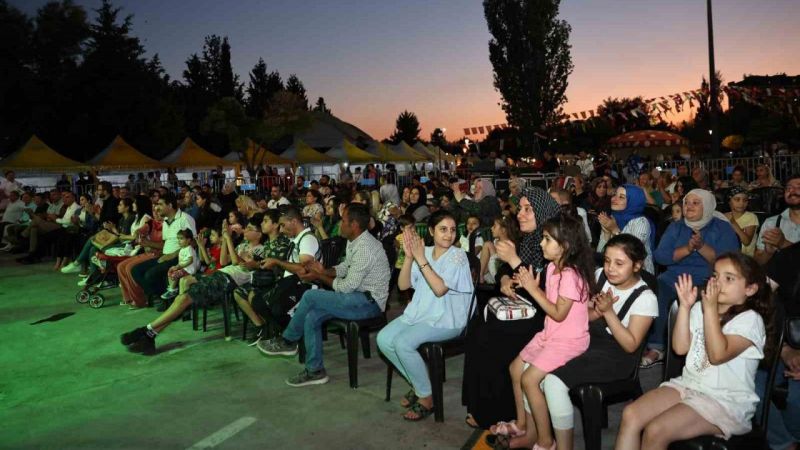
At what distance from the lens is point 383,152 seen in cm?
3497

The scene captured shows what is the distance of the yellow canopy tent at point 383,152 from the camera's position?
113ft

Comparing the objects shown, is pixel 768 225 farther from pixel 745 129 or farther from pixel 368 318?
pixel 745 129

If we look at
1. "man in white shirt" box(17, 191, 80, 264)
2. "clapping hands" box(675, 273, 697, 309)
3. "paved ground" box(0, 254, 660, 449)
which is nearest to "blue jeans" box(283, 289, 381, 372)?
"paved ground" box(0, 254, 660, 449)

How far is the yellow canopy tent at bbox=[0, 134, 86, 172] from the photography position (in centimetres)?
2286

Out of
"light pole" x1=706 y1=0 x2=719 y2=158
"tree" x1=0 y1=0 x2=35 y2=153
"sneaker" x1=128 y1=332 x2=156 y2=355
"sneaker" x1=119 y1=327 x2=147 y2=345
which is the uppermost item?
"tree" x1=0 y1=0 x2=35 y2=153

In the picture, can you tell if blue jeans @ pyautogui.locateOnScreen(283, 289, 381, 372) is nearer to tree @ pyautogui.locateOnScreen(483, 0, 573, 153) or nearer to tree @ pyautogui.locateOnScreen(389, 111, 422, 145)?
tree @ pyautogui.locateOnScreen(483, 0, 573, 153)

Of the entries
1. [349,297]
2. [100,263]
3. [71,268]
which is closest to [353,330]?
[349,297]

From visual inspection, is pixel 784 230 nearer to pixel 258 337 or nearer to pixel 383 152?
pixel 258 337

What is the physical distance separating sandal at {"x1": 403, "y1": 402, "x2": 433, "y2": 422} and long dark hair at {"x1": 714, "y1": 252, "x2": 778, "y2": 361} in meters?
2.13

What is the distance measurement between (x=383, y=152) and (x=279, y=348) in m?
29.4

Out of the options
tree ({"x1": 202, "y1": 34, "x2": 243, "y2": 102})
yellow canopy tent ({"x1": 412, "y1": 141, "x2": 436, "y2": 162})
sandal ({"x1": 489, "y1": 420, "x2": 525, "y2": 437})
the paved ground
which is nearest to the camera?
sandal ({"x1": 489, "y1": 420, "x2": 525, "y2": 437})

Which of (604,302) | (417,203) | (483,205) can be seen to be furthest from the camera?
(417,203)

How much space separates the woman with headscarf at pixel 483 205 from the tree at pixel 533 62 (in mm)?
22545

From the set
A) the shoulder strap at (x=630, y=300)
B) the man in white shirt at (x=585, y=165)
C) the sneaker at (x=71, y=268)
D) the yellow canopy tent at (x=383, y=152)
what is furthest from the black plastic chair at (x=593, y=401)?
the yellow canopy tent at (x=383, y=152)
